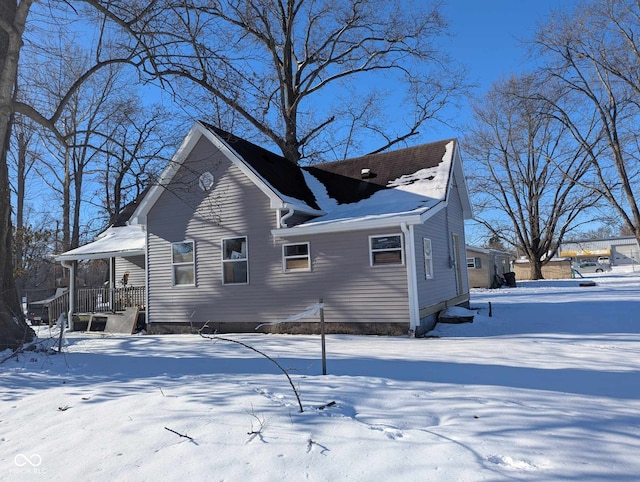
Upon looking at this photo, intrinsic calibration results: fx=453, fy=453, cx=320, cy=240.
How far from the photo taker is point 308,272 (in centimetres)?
1147

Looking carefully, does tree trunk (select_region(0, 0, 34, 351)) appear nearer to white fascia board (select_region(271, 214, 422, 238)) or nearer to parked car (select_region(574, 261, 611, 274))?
white fascia board (select_region(271, 214, 422, 238))

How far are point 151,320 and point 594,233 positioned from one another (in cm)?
12238

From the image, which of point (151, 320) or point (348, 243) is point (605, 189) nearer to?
point (348, 243)

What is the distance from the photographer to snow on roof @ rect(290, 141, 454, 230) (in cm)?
1095

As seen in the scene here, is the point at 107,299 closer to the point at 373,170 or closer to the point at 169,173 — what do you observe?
the point at 169,173

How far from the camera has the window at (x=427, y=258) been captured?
11.6 meters

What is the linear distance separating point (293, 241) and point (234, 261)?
1952 millimetres

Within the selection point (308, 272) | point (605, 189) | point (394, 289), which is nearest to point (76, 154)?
point (308, 272)

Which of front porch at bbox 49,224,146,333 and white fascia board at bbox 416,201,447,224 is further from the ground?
white fascia board at bbox 416,201,447,224

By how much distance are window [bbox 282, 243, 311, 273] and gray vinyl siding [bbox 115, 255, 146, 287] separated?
7400mm

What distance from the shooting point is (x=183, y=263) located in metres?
13.2

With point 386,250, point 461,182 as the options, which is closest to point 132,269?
point 386,250

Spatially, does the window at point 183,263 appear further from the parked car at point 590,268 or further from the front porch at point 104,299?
the parked car at point 590,268

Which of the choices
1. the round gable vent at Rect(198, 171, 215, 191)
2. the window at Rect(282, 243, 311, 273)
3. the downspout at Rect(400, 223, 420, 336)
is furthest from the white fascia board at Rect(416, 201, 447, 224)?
the round gable vent at Rect(198, 171, 215, 191)
